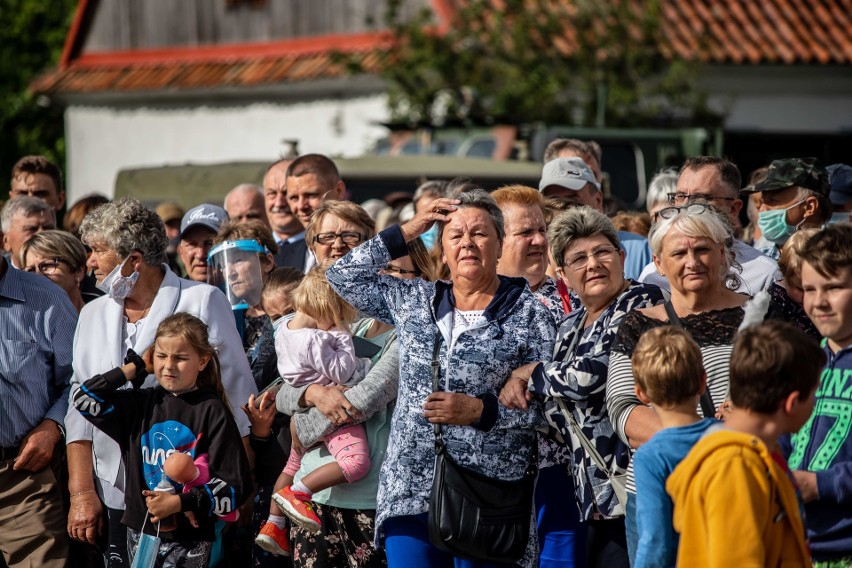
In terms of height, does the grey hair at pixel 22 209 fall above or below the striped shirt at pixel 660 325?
above

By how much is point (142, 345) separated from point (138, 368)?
0.19 metres

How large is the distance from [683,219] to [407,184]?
7.05 meters

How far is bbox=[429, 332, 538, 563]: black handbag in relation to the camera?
15.6 feet

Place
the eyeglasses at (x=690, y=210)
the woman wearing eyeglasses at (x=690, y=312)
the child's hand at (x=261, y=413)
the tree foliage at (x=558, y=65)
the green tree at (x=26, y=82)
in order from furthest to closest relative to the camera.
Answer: the green tree at (x=26, y=82), the tree foliage at (x=558, y=65), the child's hand at (x=261, y=413), the eyeglasses at (x=690, y=210), the woman wearing eyeglasses at (x=690, y=312)

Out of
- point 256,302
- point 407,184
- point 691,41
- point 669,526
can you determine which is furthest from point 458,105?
point 669,526

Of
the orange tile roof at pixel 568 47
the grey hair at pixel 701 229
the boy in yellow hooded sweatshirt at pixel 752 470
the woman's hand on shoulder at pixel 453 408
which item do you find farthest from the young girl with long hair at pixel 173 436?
the orange tile roof at pixel 568 47

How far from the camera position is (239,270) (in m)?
6.71

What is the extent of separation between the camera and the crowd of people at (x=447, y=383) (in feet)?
13.0

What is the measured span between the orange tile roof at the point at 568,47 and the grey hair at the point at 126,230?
43.3 ft

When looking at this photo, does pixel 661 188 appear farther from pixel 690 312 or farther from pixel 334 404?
pixel 334 404

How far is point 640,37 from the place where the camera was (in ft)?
59.9

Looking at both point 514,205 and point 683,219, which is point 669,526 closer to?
point 683,219

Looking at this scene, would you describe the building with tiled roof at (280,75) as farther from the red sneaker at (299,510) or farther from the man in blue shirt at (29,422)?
the red sneaker at (299,510)

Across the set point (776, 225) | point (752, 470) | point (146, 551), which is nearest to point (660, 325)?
point (752, 470)
